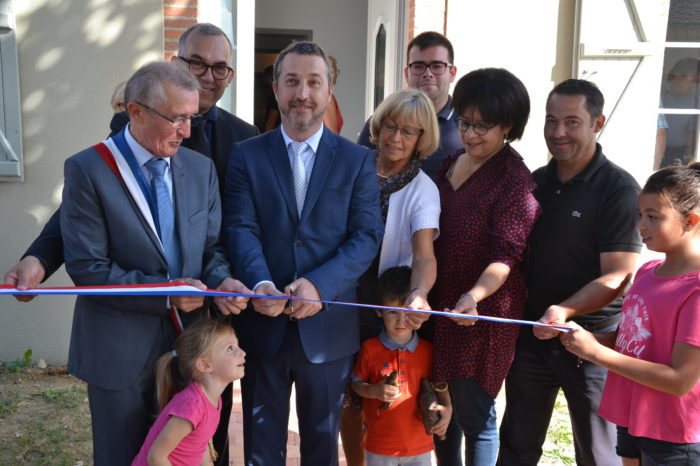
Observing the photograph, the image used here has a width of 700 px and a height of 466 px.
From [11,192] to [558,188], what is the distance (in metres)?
4.48

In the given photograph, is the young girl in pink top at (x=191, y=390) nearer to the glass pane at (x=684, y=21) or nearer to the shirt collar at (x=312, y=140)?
the shirt collar at (x=312, y=140)

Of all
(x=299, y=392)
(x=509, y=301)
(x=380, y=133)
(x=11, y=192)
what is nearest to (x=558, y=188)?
(x=509, y=301)

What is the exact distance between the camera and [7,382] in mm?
5582

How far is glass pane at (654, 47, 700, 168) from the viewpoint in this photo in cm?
620

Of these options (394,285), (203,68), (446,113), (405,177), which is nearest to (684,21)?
(446,113)

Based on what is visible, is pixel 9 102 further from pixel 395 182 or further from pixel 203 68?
pixel 395 182

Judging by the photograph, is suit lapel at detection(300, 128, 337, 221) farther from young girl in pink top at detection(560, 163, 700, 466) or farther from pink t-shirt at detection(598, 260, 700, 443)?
pink t-shirt at detection(598, 260, 700, 443)

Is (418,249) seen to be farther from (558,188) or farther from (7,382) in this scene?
(7,382)

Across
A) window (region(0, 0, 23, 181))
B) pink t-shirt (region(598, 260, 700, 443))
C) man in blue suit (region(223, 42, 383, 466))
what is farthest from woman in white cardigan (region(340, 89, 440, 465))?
window (region(0, 0, 23, 181))

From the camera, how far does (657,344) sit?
2553 mm

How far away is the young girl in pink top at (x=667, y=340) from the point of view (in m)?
2.45

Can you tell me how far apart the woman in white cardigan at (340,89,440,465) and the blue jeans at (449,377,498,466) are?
1.21 feet

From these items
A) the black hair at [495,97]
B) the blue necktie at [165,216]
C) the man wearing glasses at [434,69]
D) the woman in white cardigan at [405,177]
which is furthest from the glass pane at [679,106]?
the blue necktie at [165,216]

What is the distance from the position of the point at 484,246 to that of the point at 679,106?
423 cm
